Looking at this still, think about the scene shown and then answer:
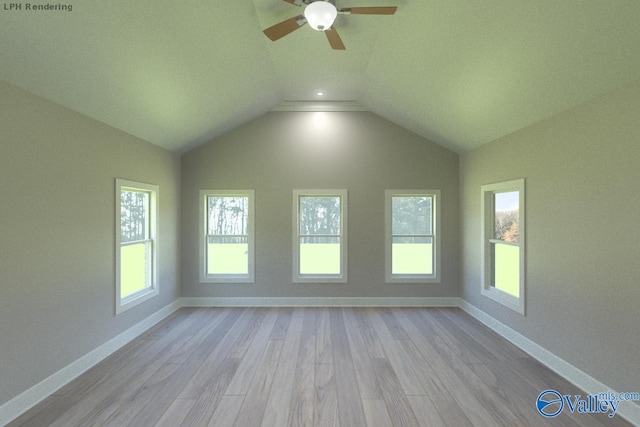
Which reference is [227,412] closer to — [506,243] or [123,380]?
[123,380]

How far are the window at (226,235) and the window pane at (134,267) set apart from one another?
92 centimetres

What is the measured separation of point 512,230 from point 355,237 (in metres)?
2.18

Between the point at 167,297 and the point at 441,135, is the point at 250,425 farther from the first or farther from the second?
the point at 441,135

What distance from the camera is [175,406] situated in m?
2.35

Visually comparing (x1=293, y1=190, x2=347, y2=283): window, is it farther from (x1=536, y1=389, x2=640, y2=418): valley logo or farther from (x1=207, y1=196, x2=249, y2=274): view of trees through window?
(x1=536, y1=389, x2=640, y2=418): valley logo

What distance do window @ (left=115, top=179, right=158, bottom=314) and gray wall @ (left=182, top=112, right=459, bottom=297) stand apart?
2.52ft

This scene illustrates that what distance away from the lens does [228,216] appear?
197 inches

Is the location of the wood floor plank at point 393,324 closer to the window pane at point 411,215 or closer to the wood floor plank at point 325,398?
the wood floor plank at point 325,398

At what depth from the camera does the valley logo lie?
225 centimetres

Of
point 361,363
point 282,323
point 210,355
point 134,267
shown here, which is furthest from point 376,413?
point 134,267

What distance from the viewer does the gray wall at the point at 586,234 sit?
2.20 metres

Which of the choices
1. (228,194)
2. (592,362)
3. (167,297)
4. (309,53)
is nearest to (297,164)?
(228,194)

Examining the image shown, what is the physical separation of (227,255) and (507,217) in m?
4.15

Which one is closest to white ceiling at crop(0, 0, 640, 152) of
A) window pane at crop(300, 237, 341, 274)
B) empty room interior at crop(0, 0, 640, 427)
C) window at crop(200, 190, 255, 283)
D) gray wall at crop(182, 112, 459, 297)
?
empty room interior at crop(0, 0, 640, 427)
